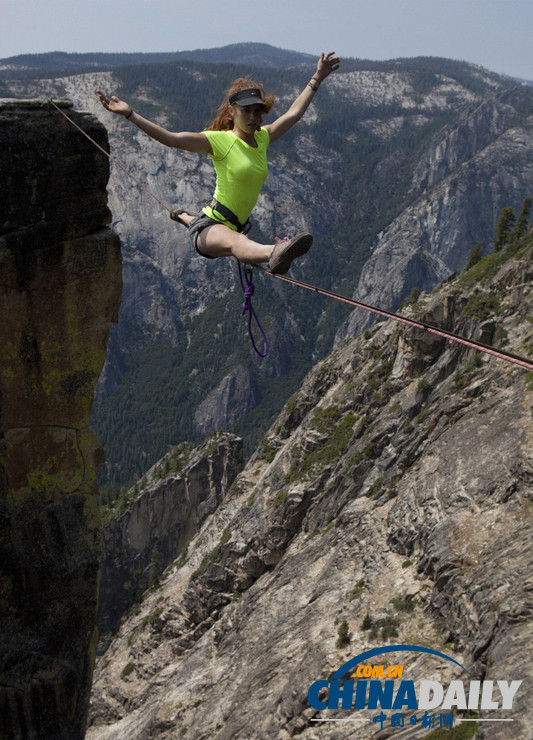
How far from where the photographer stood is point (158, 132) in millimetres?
12727

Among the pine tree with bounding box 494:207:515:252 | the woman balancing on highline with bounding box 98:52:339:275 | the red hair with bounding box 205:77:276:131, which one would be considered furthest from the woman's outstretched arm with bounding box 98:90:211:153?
the pine tree with bounding box 494:207:515:252

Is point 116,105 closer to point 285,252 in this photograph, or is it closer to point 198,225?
point 198,225

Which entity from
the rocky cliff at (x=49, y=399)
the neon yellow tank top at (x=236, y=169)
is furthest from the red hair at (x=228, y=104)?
the rocky cliff at (x=49, y=399)

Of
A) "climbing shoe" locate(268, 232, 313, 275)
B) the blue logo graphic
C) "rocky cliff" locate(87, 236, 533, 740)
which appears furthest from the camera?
"rocky cliff" locate(87, 236, 533, 740)

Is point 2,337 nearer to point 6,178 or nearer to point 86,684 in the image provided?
point 6,178

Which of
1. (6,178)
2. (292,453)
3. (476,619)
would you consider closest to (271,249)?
(6,178)

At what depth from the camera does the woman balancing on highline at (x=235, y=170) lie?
13164 mm

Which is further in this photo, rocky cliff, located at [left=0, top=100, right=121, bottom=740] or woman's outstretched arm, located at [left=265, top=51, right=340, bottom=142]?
woman's outstretched arm, located at [left=265, top=51, right=340, bottom=142]

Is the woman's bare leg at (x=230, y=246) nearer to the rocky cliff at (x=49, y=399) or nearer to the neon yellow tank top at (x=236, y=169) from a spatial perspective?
the neon yellow tank top at (x=236, y=169)

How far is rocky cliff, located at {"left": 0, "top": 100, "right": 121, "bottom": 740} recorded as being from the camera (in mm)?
14000

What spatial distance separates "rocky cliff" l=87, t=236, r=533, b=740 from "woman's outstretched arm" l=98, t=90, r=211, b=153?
56.7 feet

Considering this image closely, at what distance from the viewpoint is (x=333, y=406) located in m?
64.7

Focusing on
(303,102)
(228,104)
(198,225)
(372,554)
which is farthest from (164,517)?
(228,104)

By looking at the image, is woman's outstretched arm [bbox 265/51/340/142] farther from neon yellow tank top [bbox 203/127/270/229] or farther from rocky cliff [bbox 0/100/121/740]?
rocky cliff [bbox 0/100/121/740]
